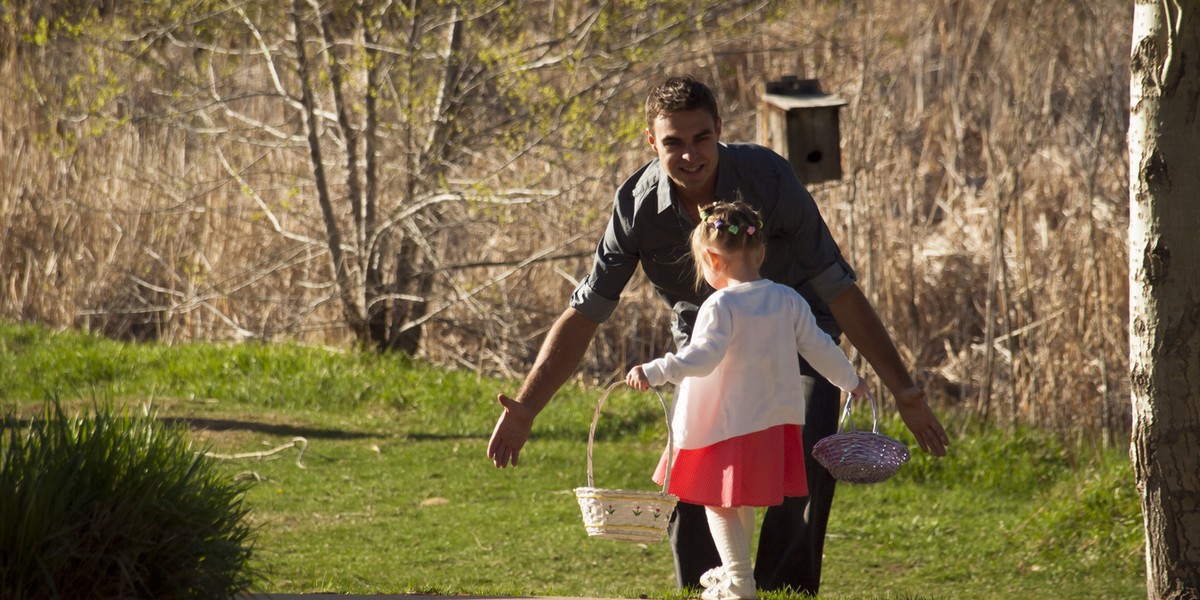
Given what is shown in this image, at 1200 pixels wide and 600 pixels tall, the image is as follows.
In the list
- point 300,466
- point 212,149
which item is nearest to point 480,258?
point 212,149

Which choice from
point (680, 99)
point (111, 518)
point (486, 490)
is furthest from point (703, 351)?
point (486, 490)

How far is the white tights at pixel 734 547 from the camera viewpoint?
3.91 metres

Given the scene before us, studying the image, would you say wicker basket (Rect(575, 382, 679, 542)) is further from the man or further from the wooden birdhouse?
the wooden birdhouse

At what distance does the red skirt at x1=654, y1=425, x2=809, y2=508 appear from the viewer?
389 cm

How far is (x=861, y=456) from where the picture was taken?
3.89 m

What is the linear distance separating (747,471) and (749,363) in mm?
307

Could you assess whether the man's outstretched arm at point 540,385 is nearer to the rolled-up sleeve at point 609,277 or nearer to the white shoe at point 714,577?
the rolled-up sleeve at point 609,277

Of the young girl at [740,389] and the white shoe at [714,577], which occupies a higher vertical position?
the young girl at [740,389]

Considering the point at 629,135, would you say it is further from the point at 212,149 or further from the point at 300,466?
the point at 212,149

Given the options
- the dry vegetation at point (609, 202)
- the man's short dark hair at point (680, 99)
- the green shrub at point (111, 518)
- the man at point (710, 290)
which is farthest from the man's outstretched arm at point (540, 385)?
the dry vegetation at point (609, 202)

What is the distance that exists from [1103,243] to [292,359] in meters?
5.91

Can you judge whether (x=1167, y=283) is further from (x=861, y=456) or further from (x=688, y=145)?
(x=688, y=145)

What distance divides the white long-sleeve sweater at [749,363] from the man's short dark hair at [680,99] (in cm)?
55

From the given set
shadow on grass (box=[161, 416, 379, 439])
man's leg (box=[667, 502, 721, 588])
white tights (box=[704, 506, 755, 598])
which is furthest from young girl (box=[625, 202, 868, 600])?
shadow on grass (box=[161, 416, 379, 439])
